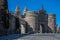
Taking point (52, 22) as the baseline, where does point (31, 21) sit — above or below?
above

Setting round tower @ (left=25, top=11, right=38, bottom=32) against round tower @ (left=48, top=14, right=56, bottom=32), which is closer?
round tower @ (left=25, top=11, right=38, bottom=32)

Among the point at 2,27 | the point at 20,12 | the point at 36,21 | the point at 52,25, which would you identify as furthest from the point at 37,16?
the point at 2,27

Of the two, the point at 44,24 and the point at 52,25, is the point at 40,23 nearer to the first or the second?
the point at 44,24

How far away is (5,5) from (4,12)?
1.30 m

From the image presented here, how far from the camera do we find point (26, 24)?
60562mm

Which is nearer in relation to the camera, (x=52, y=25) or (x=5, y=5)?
(x=5, y=5)

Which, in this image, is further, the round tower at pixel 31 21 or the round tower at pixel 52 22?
the round tower at pixel 52 22

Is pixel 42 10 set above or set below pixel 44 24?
above

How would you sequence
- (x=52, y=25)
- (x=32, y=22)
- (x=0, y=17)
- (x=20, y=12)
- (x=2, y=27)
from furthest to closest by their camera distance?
(x=20, y=12) → (x=52, y=25) → (x=32, y=22) → (x=2, y=27) → (x=0, y=17)

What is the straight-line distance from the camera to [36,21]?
60.7m

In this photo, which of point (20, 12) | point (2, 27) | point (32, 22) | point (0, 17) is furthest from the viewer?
point (20, 12)

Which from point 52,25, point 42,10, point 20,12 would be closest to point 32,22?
point 42,10

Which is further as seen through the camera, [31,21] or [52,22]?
[52,22]

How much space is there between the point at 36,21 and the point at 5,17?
99.5ft
